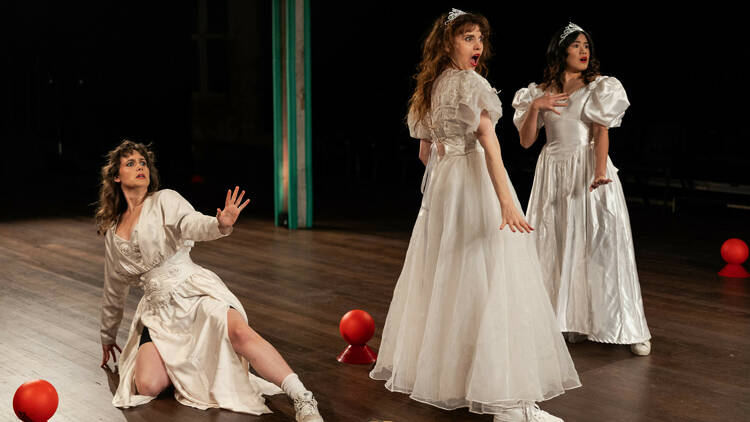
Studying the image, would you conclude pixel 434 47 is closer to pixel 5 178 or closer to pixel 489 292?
pixel 489 292

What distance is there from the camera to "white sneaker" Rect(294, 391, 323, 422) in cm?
332

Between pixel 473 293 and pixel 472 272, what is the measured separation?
8 cm

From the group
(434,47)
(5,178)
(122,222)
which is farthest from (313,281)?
(5,178)

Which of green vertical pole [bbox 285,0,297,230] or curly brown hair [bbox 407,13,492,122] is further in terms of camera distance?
green vertical pole [bbox 285,0,297,230]

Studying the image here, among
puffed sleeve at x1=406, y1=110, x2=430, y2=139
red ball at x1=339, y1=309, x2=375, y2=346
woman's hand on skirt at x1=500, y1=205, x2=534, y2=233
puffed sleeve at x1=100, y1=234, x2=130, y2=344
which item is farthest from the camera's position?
red ball at x1=339, y1=309, x2=375, y2=346

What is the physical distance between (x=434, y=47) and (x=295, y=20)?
4.64 meters

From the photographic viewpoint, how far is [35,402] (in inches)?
132

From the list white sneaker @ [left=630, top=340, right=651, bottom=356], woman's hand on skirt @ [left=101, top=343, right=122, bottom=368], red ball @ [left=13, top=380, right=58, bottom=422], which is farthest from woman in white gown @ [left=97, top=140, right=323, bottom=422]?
white sneaker @ [left=630, top=340, right=651, bottom=356]

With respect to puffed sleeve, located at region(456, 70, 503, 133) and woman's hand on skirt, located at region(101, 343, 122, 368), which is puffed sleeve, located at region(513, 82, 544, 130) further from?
woman's hand on skirt, located at region(101, 343, 122, 368)

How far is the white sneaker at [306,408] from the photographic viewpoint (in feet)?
10.9

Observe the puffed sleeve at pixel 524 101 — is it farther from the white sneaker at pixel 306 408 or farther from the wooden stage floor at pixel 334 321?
the white sneaker at pixel 306 408

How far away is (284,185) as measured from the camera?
823cm

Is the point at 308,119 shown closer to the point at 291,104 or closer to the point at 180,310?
the point at 291,104

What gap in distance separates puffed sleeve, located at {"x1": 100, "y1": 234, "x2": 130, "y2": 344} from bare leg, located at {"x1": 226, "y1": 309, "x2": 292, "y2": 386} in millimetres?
544
